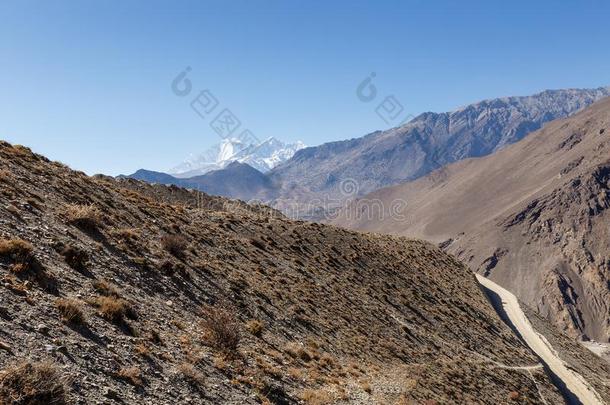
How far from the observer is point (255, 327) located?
2277 cm

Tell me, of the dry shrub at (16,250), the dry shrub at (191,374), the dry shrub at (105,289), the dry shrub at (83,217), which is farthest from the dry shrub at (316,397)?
the dry shrub at (83,217)

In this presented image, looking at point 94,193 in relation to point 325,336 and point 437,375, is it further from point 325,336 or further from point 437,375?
point 437,375

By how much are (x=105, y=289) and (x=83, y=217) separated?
5.74m

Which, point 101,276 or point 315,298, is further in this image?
point 315,298

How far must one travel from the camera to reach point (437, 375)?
2923 centimetres

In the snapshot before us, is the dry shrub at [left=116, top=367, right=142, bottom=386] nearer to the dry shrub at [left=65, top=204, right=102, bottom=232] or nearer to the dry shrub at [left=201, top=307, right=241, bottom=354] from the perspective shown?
the dry shrub at [left=201, top=307, right=241, bottom=354]

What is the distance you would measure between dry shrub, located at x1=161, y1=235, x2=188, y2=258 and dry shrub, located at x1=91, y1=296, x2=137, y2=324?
914cm

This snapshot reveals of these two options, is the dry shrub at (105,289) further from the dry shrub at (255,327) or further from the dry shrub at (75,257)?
the dry shrub at (255,327)

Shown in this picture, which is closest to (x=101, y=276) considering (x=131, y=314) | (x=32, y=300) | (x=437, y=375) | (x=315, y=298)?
(x=131, y=314)

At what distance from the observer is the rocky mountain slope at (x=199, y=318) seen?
44.0 ft

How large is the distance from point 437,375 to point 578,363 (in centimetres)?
3881

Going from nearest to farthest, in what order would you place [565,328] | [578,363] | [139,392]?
1. [139,392]
2. [578,363]
3. [565,328]

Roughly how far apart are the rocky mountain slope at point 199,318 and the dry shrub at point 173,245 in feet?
0.28

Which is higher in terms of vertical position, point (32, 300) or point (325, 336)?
point (32, 300)
